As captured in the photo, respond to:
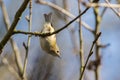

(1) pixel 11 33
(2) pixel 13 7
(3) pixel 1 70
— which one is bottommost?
(3) pixel 1 70

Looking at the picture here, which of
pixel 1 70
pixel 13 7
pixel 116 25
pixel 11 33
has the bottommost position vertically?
pixel 1 70

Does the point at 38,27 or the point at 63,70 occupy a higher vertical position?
the point at 38,27

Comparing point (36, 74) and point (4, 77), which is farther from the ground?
point (36, 74)

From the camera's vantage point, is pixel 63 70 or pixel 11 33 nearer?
pixel 11 33

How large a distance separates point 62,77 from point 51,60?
18 cm

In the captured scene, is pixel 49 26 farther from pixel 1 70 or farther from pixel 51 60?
pixel 1 70

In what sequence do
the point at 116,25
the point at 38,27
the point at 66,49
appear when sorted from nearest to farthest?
the point at 38,27, the point at 66,49, the point at 116,25

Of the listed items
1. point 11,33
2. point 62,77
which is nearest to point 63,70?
point 62,77

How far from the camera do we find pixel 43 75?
3148 mm

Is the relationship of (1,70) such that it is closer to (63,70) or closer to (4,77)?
(4,77)

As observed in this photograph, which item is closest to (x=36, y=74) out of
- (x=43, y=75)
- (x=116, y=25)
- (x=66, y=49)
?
(x=43, y=75)

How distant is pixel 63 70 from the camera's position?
392 centimetres

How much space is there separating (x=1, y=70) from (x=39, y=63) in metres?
1.13

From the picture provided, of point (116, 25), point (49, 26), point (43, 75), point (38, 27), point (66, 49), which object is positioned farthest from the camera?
point (116, 25)
